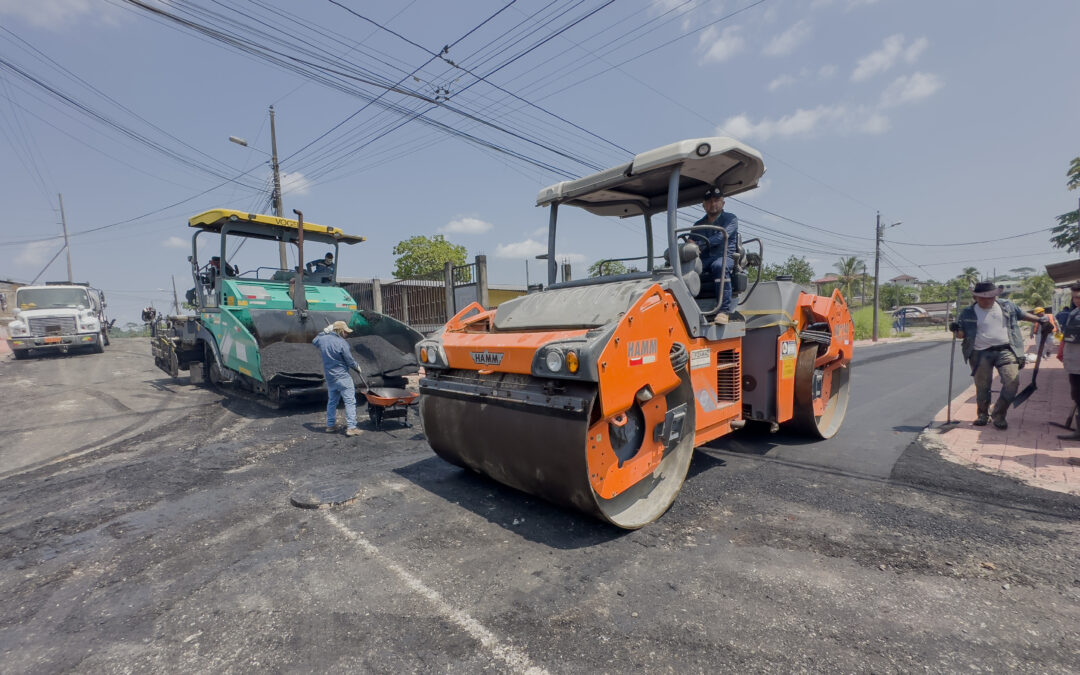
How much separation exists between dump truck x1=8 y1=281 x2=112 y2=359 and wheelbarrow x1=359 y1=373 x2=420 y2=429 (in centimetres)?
1581

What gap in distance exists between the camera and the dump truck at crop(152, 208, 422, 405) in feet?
21.6

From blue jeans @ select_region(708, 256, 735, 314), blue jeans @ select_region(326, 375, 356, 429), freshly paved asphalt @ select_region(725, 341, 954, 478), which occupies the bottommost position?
freshly paved asphalt @ select_region(725, 341, 954, 478)

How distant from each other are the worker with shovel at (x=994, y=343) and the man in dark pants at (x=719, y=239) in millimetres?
3004

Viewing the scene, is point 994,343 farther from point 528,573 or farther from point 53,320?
point 53,320

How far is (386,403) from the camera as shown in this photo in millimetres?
5672

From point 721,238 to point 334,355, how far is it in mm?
4360

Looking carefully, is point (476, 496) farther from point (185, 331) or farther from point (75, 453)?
point (185, 331)

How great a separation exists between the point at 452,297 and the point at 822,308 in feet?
26.5

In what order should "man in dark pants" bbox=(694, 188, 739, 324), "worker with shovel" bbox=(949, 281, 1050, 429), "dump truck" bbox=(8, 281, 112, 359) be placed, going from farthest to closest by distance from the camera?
"dump truck" bbox=(8, 281, 112, 359) < "worker with shovel" bbox=(949, 281, 1050, 429) < "man in dark pants" bbox=(694, 188, 739, 324)

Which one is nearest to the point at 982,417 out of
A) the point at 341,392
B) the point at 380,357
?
the point at 341,392

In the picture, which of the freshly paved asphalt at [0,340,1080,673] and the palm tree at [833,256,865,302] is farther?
the palm tree at [833,256,865,302]

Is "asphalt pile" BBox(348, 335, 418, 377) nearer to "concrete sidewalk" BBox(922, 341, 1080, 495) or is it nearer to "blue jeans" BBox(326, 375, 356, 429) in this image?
"blue jeans" BBox(326, 375, 356, 429)

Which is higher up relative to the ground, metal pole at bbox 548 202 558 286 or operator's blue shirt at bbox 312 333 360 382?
metal pole at bbox 548 202 558 286

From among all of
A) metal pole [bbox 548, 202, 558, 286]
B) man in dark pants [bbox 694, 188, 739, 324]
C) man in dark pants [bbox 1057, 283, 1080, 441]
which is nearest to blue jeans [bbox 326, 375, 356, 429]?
metal pole [bbox 548, 202, 558, 286]
